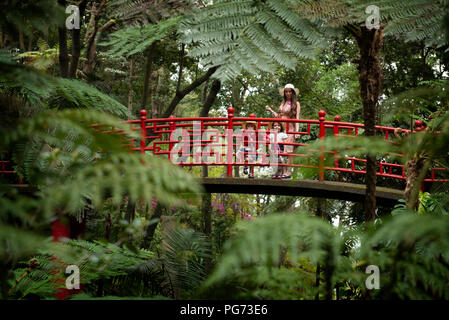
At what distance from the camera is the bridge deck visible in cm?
705

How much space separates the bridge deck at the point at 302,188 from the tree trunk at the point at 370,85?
3.95 metres

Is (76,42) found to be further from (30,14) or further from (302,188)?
(30,14)

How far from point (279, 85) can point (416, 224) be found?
560 inches

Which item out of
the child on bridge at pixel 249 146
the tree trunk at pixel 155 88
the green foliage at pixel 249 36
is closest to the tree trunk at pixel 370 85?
the green foliage at pixel 249 36

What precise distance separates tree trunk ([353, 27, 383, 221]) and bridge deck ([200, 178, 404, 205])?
395 cm

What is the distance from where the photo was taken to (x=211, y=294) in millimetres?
1925

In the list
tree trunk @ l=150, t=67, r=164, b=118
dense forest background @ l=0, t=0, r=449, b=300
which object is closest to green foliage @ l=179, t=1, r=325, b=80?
dense forest background @ l=0, t=0, r=449, b=300

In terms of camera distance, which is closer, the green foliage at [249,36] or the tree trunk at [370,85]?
the green foliage at [249,36]

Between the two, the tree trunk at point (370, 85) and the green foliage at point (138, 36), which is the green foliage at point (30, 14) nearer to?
the green foliage at point (138, 36)

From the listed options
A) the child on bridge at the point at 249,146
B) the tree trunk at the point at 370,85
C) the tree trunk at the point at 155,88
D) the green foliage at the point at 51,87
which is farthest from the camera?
the tree trunk at the point at 155,88

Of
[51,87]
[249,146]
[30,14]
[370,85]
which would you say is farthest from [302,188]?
[30,14]

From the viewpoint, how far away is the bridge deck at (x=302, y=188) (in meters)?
7.05

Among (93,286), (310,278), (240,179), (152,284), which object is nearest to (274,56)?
(310,278)
